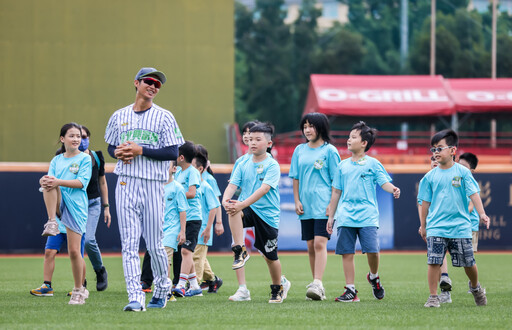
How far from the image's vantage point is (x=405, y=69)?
47062 millimetres

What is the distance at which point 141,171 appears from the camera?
Result: 22.0 ft

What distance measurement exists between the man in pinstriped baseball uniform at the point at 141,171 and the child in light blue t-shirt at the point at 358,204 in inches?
88.8

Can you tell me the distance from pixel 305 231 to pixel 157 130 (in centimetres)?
259

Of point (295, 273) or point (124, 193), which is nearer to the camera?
point (124, 193)

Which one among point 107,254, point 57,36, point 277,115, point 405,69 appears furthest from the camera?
point 277,115

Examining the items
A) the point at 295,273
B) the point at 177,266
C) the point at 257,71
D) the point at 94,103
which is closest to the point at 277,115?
the point at 257,71

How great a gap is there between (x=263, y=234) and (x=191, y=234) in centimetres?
131

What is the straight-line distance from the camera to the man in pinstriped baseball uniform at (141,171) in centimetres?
664

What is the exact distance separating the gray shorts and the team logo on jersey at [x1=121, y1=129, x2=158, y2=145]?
2832mm

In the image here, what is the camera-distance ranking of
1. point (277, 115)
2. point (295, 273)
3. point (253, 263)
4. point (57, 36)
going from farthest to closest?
1. point (277, 115)
2. point (57, 36)
3. point (253, 263)
4. point (295, 273)

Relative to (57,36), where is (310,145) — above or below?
below

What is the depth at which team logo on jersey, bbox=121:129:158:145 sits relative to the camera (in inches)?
265

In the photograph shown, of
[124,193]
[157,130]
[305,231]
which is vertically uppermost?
[157,130]

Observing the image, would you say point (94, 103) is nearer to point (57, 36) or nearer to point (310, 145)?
point (57, 36)
